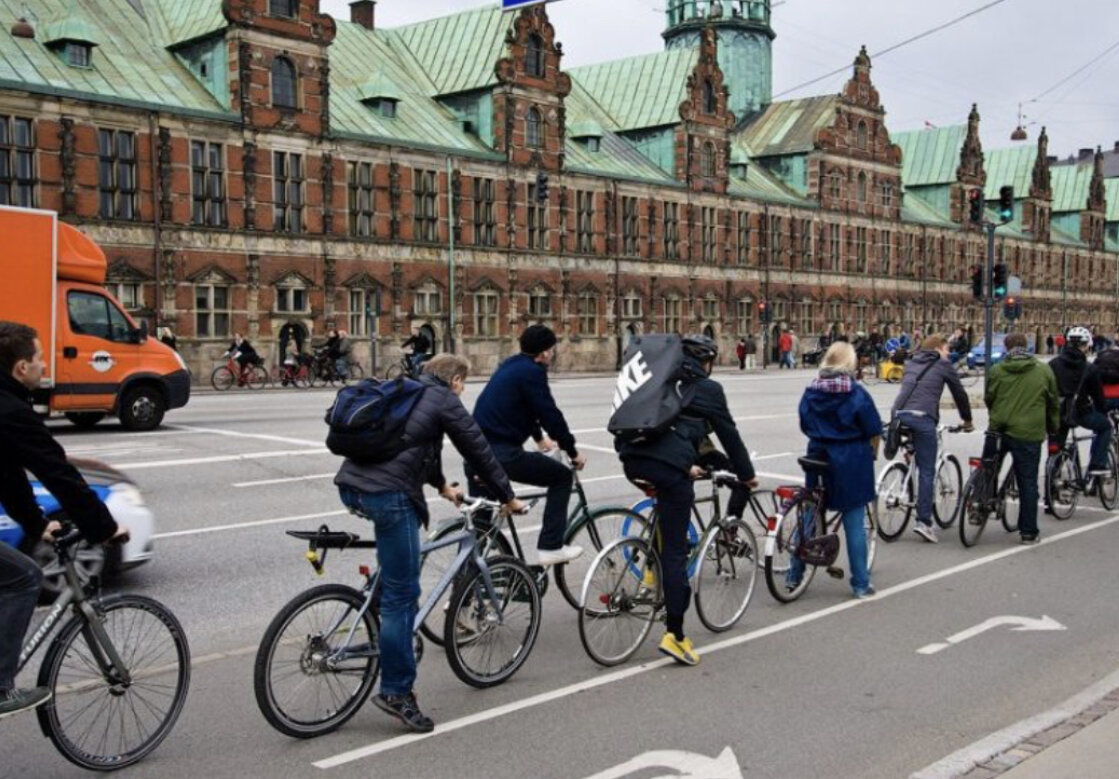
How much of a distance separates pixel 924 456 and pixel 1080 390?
2582mm

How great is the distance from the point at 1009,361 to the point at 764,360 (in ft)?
166

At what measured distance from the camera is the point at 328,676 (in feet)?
18.0

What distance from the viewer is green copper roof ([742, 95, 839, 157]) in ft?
216

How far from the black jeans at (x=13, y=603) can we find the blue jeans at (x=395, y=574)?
139 centimetres

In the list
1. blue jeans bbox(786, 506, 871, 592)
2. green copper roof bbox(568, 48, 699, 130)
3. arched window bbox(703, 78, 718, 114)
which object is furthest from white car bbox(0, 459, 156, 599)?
arched window bbox(703, 78, 718, 114)

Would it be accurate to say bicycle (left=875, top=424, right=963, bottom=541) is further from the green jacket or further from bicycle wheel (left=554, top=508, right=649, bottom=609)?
bicycle wheel (left=554, top=508, right=649, bottom=609)

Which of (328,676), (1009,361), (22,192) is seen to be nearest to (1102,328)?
A: (22,192)

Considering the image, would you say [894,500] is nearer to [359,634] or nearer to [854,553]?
[854,553]

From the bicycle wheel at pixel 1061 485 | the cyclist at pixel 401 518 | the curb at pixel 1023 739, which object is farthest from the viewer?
the bicycle wheel at pixel 1061 485

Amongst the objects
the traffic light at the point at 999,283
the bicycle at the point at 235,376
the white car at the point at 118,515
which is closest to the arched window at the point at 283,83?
the bicycle at the point at 235,376

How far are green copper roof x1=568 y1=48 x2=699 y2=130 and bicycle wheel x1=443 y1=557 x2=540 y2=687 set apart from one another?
52.8m

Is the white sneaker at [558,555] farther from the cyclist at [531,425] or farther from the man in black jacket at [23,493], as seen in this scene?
the man in black jacket at [23,493]

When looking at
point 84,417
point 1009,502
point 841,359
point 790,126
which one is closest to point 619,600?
point 841,359

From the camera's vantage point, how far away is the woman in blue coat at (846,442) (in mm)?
8102
